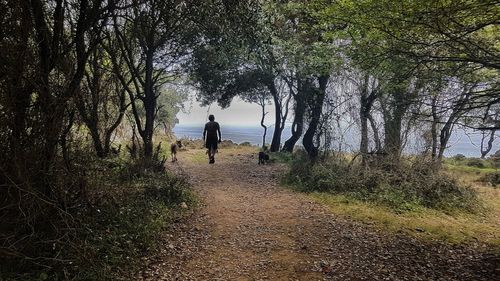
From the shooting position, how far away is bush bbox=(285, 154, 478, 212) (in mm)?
9727

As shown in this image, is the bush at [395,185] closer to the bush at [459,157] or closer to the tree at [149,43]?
the tree at [149,43]

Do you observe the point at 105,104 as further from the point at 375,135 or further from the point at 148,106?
the point at 375,135

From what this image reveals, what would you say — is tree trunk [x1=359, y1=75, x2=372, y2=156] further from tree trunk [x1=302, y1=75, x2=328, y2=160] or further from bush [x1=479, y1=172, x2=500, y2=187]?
bush [x1=479, y1=172, x2=500, y2=187]

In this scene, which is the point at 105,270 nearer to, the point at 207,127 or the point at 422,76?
the point at 422,76

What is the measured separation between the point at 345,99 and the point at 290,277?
10.8 meters

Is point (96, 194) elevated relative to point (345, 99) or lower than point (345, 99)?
lower

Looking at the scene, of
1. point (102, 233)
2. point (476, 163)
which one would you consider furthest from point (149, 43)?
point (476, 163)

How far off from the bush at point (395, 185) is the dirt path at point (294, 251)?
1876 mm

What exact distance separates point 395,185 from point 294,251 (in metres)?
6.00

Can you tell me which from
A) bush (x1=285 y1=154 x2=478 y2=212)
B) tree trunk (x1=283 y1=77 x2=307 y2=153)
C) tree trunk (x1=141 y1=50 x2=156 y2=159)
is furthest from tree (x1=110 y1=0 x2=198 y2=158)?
tree trunk (x1=283 y1=77 x2=307 y2=153)

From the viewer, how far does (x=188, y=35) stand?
1339cm

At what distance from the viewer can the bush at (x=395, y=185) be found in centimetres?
973

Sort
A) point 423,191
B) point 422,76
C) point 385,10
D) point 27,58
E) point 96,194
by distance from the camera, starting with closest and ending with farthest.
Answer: point 27,58 → point 96,194 → point 385,10 → point 422,76 → point 423,191

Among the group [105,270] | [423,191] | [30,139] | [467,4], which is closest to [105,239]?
[105,270]
